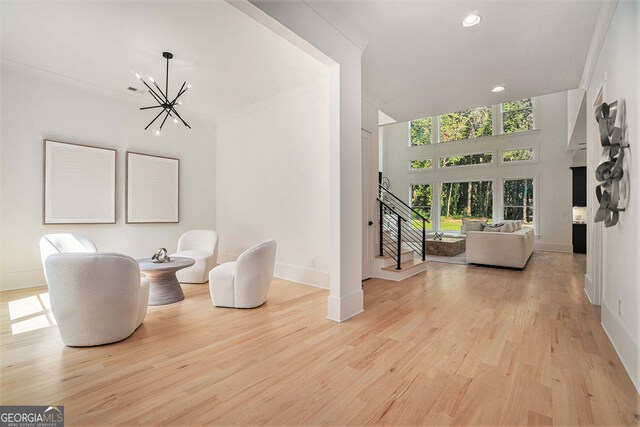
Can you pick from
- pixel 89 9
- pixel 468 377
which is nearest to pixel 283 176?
pixel 89 9

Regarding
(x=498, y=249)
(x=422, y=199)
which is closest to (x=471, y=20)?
(x=498, y=249)

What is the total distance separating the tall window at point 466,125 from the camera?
9.37 m

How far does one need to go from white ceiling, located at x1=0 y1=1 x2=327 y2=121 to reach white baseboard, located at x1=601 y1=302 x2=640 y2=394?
13.1 feet

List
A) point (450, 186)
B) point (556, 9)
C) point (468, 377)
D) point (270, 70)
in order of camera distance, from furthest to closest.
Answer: point (450, 186) < point (270, 70) < point (556, 9) < point (468, 377)

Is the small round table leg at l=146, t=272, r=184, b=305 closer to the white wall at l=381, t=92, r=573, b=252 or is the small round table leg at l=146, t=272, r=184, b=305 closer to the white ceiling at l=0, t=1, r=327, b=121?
the white ceiling at l=0, t=1, r=327, b=121

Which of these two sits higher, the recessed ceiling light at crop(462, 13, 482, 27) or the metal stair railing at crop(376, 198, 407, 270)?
the recessed ceiling light at crop(462, 13, 482, 27)

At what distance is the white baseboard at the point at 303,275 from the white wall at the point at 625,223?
117 inches

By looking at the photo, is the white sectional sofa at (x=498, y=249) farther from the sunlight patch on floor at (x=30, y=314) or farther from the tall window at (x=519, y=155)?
the sunlight patch on floor at (x=30, y=314)

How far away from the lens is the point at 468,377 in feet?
6.20

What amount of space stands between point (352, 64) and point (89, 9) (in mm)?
2645

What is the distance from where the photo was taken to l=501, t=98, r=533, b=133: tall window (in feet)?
28.1

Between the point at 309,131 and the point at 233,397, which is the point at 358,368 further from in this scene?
the point at 309,131

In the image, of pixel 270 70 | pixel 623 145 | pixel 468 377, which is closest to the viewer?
pixel 468 377

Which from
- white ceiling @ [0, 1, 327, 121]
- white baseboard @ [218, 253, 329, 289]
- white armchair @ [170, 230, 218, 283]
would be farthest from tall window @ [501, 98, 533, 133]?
white armchair @ [170, 230, 218, 283]
